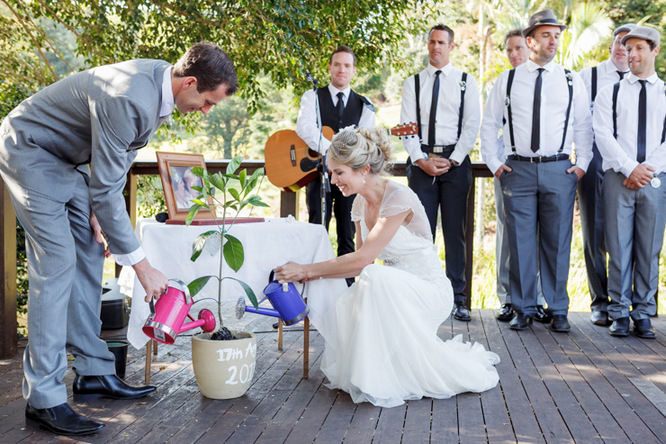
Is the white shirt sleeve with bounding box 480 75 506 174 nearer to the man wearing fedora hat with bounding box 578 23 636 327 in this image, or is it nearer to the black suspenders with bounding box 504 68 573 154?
the black suspenders with bounding box 504 68 573 154

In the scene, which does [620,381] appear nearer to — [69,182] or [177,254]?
[177,254]

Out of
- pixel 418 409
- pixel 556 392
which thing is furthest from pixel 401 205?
pixel 556 392

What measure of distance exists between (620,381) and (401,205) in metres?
1.24

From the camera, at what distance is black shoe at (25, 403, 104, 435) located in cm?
221

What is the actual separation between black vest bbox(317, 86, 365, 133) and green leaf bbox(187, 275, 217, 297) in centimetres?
188

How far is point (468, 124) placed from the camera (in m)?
4.15

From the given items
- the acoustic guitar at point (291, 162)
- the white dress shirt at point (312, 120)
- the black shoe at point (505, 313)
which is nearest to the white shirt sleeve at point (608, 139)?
the black shoe at point (505, 313)

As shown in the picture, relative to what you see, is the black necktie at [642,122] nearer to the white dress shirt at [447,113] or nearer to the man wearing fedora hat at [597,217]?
the man wearing fedora hat at [597,217]

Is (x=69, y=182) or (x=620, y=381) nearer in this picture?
(x=69, y=182)

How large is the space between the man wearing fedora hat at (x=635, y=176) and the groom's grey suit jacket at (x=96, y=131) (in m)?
2.65

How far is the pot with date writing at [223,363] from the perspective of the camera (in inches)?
99.5

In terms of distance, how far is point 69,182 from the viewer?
2.32 meters

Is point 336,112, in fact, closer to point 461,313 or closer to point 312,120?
point 312,120

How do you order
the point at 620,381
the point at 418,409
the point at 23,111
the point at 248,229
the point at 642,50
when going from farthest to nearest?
1. the point at 642,50
2. the point at 620,381
3. the point at 248,229
4. the point at 418,409
5. the point at 23,111
